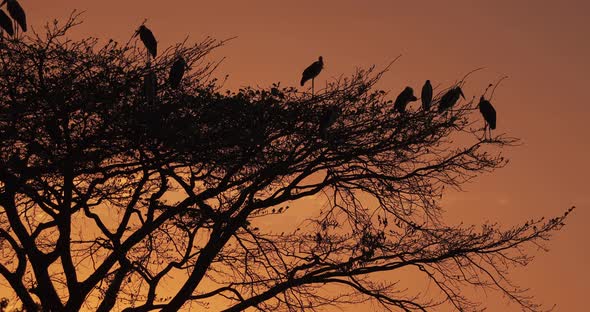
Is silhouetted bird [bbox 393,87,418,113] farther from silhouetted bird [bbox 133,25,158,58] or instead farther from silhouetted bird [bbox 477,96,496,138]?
silhouetted bird [bbox 133,25,158,58]

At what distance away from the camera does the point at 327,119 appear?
16203mm

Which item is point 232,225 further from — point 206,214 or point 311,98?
point 311,98

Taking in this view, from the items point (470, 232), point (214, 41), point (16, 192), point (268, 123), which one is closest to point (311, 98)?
point (268, 123)

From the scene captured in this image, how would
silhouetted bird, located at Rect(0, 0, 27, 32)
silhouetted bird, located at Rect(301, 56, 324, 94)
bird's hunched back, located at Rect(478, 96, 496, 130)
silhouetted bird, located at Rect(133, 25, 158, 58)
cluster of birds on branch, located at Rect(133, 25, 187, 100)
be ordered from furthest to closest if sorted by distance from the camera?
silhouetted bird, located at Rect(301, 56, 324, 94), bird's hunched back, located at Rect(478, 96, 496, 130), silhouetted bird, located at Rect(133, 25, 158, 58), silhouetted bird, located at Rect(0, 0, 27, 32), cluster of birds on branch, located at Rect(133, 25, 187, 100)

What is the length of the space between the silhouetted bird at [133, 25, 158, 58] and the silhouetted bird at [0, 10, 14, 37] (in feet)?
6.75

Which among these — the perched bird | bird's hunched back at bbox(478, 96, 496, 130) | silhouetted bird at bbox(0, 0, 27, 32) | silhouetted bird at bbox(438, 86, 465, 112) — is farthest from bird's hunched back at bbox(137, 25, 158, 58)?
bird's hunched back at bbox(478, 96, 496, 130)

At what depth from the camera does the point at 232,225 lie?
1722 cm

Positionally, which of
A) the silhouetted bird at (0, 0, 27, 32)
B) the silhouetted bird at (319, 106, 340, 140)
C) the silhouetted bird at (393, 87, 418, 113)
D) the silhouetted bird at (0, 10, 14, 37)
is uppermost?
the silhouetted bird at (0, 0, 27, 32)

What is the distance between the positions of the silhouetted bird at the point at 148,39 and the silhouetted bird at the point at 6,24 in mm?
2057

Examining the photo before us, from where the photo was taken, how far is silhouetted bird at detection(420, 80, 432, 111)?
17172 mm

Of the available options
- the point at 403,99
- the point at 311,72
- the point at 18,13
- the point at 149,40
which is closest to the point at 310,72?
the point at 311,72

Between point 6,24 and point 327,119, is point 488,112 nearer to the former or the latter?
point 327,119

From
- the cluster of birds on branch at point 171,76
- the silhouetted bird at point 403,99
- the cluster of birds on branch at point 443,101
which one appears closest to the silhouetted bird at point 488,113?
the cluster of birds on branch at point 443,101

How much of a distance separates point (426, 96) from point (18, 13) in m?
6.86
